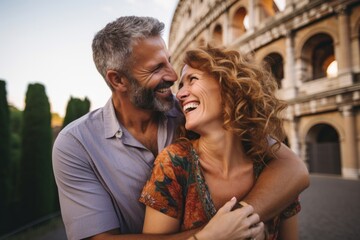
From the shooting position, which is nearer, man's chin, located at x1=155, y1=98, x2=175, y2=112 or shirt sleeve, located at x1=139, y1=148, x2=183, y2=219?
shirt sleeve, located at x1=139, y1=148, x2=183, y2=219

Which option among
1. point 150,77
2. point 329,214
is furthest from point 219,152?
point 329,214

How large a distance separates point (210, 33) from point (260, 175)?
17678 millimetres

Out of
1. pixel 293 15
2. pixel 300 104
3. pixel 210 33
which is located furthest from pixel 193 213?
pixel 210 33

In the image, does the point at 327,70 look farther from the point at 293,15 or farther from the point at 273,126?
the point at 273,126

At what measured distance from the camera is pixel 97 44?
7.11 ft

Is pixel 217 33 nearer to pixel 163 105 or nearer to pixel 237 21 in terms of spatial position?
pixel 237 21

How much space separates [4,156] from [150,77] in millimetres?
6305

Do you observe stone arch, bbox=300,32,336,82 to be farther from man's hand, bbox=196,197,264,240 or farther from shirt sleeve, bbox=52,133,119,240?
shirt sleeve, bbox=52,133,119,240

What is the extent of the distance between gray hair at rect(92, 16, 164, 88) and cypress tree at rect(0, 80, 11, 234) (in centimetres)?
577

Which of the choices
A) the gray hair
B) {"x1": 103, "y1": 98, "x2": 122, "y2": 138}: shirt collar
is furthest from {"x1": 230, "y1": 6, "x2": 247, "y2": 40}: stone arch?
{"x1": 103, "y1": 98, "x2": 122, "y2": 138}: shirt collar

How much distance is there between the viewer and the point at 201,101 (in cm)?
175

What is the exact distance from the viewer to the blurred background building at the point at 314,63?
37.2ft

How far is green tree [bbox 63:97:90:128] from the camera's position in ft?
29.3

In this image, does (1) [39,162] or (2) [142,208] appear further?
(1) [39,162]
